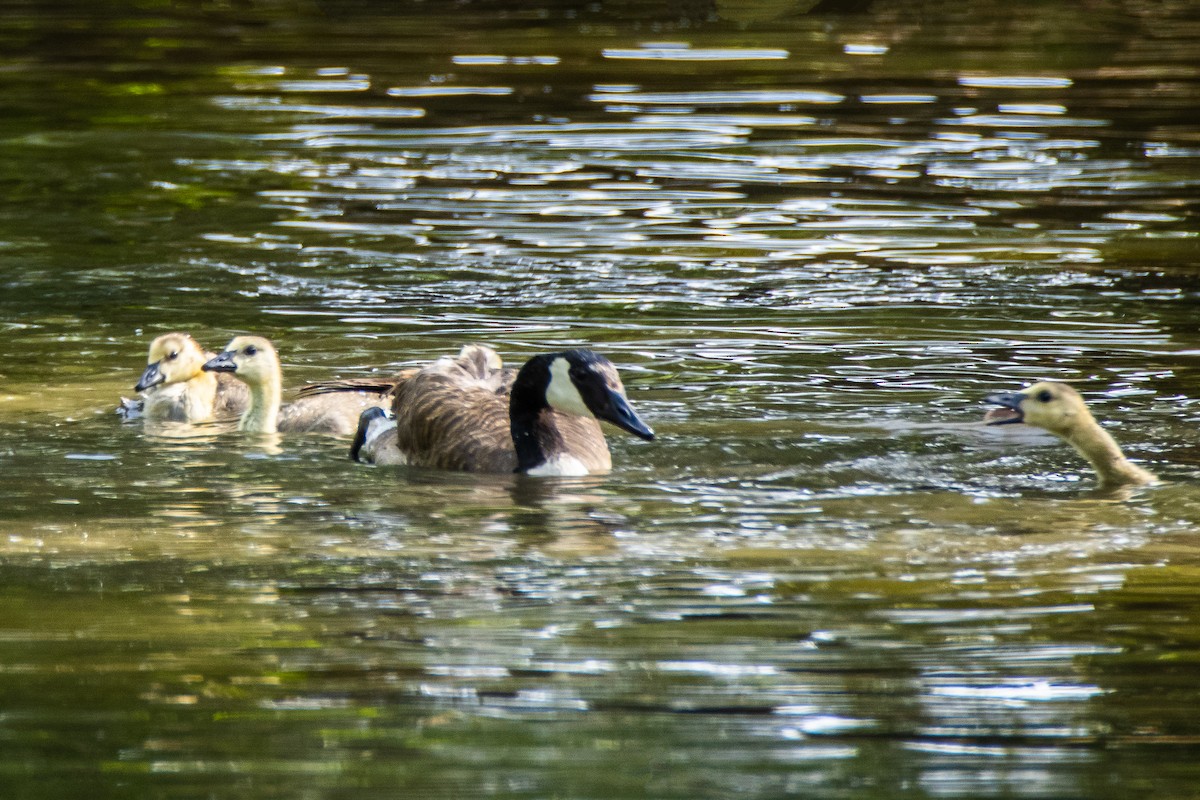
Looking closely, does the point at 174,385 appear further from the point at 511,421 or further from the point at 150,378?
the point at 511,421

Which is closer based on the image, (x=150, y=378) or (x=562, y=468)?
(x=562, y=468)

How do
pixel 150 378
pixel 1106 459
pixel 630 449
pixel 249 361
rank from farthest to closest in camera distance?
pixel 249 361, pixel 150 378, pixel 630 449, pixel 1106 459

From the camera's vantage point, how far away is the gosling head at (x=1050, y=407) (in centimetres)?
838

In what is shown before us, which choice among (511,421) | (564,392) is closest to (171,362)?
(511,421)

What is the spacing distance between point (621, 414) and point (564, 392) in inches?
15.3

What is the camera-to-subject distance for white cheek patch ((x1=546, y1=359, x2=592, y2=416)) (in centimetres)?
866

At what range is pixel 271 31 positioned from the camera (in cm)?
2617

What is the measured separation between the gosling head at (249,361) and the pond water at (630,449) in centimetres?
31

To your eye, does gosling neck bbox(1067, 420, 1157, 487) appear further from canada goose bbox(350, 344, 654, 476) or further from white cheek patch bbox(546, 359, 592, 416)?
white cheek patch bbox(546, 359, 592, 416)

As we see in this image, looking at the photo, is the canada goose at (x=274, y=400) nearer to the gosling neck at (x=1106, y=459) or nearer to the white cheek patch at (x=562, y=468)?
the white cheek patch at (x=562, y=468)

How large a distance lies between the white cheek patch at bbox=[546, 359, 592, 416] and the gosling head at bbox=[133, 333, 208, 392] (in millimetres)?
2178

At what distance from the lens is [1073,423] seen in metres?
8.38

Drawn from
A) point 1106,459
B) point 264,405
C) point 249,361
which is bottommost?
point 1106,459

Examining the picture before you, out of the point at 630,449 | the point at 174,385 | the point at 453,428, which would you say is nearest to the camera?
the point at 453,428
